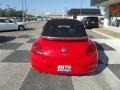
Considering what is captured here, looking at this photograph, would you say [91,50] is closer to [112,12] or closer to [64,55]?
[64,55]

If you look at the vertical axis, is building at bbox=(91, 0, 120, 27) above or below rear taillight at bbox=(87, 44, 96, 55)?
above

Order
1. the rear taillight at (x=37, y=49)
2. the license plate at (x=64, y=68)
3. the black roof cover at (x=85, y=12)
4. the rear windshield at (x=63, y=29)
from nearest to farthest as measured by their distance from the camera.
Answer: the license plate at (x=64, y=68) < the rear taillight at (x=37, y=49) < the rear windshield at (x=63, y=29) < the black roof cover at (x=85, y=12)

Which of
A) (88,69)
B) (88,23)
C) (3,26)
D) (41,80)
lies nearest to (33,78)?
(41,80)

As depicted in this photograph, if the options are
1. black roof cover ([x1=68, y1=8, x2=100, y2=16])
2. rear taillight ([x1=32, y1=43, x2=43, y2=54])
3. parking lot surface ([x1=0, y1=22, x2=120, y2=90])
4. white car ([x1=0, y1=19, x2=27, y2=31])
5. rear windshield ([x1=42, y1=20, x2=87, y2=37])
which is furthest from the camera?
black roof cover ([x1=68, y1=8, x2=100, y2=16])

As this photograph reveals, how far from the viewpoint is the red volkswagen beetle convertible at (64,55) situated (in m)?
7.30

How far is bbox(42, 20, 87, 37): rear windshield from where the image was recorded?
27.0 feet

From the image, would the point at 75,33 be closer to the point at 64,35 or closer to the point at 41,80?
the point at 64,35

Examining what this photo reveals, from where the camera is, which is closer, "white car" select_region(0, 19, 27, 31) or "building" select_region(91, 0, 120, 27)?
"white car" select_region(0, 19, 27, 31)

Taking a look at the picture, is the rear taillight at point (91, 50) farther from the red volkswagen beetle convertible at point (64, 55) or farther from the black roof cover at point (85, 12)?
the black roof cover at point (85, 12)

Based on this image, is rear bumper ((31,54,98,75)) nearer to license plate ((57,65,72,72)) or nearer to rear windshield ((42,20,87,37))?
license plate ((57,65,72,72))

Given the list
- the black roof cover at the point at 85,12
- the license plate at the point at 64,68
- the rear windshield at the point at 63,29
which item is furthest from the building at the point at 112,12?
the black roof cover at the point at 85,12

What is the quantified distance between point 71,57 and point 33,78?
4.05 feet

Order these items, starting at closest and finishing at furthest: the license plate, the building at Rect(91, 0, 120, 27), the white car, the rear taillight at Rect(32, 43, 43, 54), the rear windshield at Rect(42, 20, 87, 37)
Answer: the license plate, the rear taillight at Rect(32, 43, 43, 54), the rear windshield at Rect(42, 20, 87, 37), the white car, the building at Rect(91, 0, 120, 27)

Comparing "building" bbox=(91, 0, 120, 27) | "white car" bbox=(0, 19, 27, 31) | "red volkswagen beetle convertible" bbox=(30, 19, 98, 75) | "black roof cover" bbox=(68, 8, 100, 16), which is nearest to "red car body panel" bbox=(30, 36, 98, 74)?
"red volkswagen beetle convertible" bbox=(30, 19, 98, 75)
